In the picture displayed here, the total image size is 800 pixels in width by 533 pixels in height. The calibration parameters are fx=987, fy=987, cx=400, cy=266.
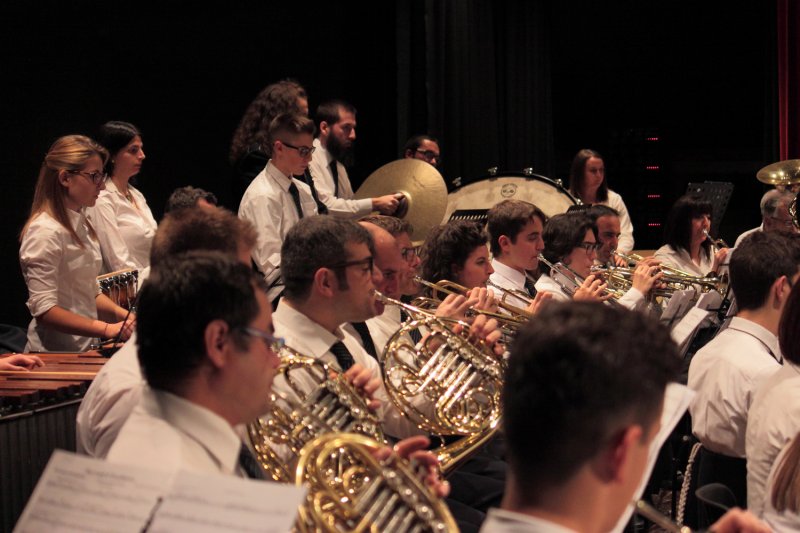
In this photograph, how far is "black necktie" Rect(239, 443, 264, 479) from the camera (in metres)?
2.13

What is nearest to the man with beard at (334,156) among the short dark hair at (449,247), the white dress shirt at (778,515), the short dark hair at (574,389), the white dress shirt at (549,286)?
the white dress shirt at (549,286)

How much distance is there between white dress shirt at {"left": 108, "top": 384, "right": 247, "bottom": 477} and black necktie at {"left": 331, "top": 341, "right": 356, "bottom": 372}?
114 cm

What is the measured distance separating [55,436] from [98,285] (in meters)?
1.25

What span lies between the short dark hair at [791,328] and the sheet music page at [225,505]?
170 centimetres

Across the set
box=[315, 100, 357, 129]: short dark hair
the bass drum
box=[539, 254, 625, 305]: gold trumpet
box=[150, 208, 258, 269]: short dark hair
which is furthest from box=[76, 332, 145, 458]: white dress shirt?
the bass drum

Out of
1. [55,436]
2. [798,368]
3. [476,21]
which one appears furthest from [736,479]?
[476,21]

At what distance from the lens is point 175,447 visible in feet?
6.02

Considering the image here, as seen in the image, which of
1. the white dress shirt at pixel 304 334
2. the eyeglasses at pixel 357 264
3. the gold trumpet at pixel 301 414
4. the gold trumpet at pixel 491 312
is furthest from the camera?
the gold trumpet at pixel 491 312

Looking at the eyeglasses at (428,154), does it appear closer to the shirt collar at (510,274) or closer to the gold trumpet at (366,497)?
the shirt collar at (510,274)

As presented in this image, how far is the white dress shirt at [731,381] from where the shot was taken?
10.6 ft

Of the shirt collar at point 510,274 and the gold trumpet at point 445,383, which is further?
the shirt collar at point 510,274

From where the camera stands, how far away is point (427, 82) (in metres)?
8.37

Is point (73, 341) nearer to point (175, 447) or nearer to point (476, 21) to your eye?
point (175, 447)

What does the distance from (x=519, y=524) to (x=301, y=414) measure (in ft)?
3.20
